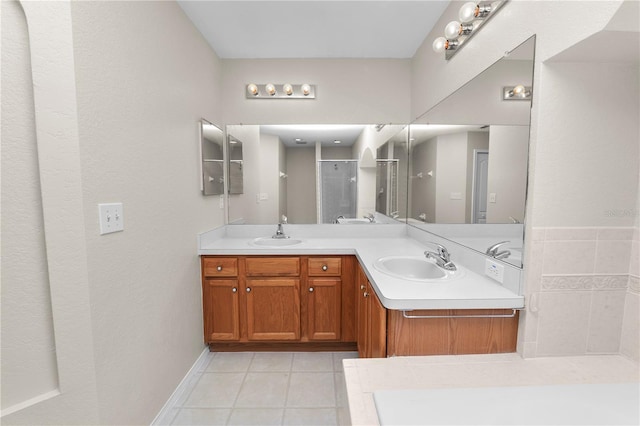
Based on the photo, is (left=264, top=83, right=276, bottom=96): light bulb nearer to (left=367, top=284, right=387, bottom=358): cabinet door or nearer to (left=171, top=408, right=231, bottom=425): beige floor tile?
(left=367, top=284, right=387, bottom=358): cabinet door

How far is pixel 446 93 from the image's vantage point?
1.75 metres

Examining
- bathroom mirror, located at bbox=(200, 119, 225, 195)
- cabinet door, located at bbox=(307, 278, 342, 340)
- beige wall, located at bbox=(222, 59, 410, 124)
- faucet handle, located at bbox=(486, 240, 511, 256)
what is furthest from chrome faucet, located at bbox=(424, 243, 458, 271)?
bathroom mirror, located at bbox=(200, 119, 225, 195)

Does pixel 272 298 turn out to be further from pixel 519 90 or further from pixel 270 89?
pixel 519 90

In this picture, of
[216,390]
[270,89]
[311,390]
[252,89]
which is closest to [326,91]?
[270,89]

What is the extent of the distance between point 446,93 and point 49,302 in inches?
87.7

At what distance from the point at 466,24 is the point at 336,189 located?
1.48m

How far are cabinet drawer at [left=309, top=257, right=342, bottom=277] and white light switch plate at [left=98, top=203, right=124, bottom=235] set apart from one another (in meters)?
1.24

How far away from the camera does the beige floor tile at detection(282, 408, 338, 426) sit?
1.52 meters

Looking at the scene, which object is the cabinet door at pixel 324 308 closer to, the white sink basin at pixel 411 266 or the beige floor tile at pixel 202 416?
the white sink basin at pixel 411 266

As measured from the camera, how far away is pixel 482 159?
1.42m

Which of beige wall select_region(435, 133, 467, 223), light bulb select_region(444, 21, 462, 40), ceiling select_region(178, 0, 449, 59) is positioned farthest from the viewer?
ceiling select_region(178, 0, 449, 59)

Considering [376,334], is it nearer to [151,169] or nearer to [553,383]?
[553,383]

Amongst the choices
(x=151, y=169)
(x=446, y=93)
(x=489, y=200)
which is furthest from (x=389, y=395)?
(x=446, y=93)

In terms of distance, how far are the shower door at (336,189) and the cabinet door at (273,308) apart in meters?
0.73
